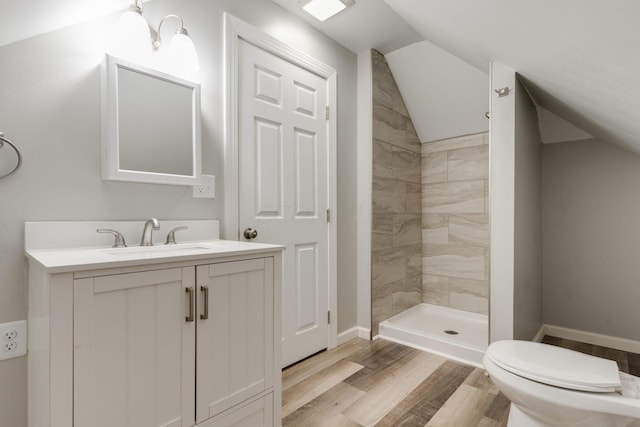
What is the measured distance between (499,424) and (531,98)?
2138mm

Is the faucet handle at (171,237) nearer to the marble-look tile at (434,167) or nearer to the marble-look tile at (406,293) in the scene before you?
the marble-look tile at (406,293)

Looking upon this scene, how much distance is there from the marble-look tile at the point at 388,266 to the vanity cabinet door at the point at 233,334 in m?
1.49

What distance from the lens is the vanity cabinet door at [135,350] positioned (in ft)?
3.02

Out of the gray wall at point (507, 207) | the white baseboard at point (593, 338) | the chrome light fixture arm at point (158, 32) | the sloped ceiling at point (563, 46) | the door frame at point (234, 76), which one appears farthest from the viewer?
the white baseboard at point (593, 338)

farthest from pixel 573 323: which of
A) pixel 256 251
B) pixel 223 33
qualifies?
pixel 223 33

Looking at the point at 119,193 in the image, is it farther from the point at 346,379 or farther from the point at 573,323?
the point at 573,323

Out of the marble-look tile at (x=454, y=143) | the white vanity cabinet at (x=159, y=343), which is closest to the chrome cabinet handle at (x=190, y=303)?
the white vanity cabinet at (x=159, y=343)

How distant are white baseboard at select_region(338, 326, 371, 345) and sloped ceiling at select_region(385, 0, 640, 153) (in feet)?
6.86

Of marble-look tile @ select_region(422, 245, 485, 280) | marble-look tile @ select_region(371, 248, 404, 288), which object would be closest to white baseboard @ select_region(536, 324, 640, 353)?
marble-look tile @ select_region(422, 245, 485, 280)

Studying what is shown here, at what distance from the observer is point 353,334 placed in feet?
8.91

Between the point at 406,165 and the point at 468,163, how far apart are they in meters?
0.56

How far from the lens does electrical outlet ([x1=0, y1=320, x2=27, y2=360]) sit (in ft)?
3.88

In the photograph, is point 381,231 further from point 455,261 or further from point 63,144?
point 63,144

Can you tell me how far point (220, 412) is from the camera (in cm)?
121
